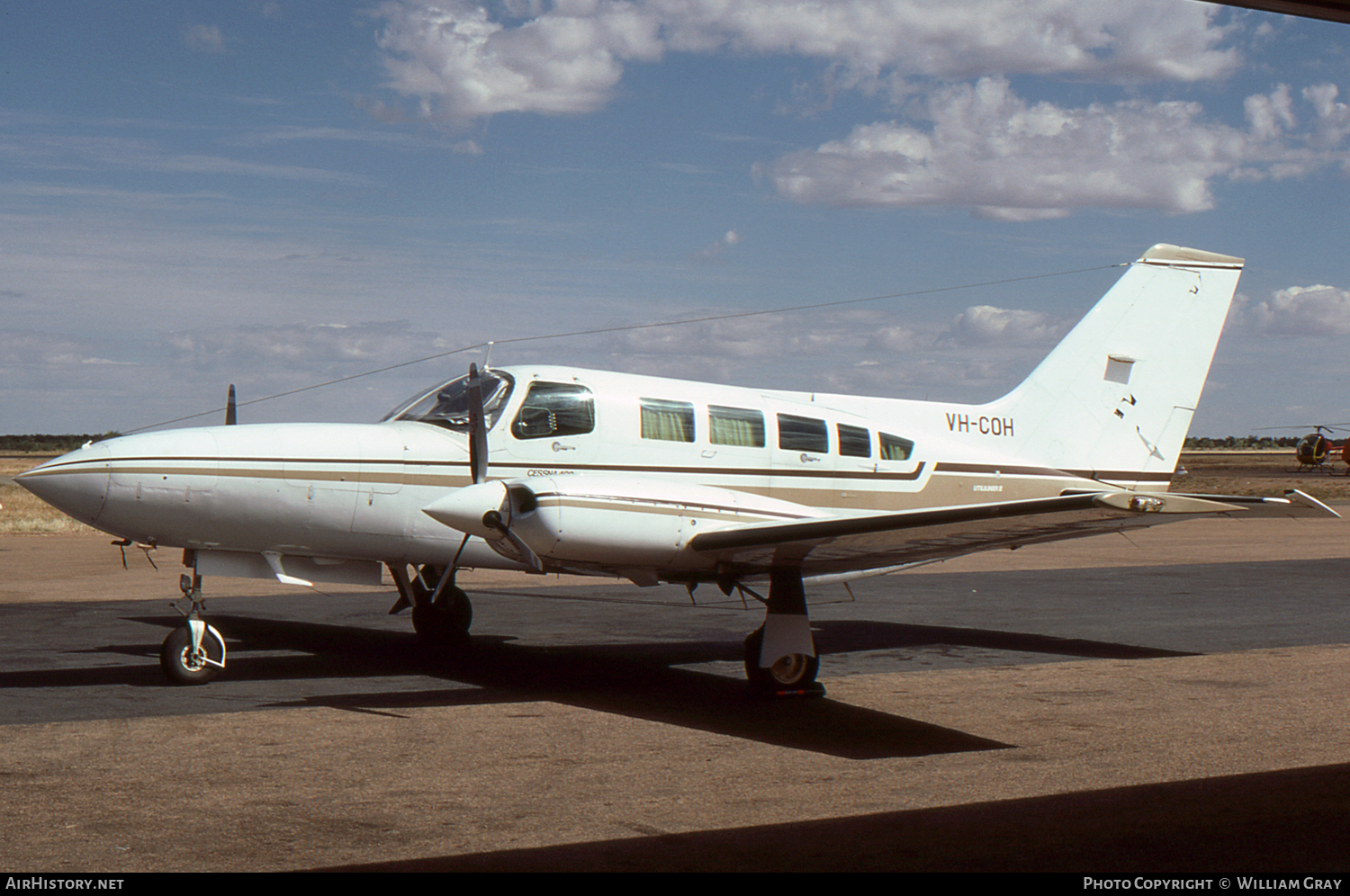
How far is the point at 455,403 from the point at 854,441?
4393 millimetres

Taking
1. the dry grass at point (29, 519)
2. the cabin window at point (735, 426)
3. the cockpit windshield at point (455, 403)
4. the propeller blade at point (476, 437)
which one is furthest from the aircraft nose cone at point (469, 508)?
the dry grass at point (29, 519)

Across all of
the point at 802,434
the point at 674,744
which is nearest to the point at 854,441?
the point at 802,434

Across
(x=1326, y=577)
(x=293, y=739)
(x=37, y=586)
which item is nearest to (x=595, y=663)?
(x=293, y=739)

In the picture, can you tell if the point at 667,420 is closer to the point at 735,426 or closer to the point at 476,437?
the point at 735,426

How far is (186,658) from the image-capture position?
11.4 metres

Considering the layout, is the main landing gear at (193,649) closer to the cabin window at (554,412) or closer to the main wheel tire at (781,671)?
the cabin window at (554,412)

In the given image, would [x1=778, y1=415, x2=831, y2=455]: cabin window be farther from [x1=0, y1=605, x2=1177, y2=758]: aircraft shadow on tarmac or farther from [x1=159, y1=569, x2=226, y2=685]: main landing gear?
[x1=159, y1=569, x2=226, y2=685]: main landing gear

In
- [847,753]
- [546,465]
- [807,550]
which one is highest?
[546,465]

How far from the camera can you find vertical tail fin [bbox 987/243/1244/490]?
583 inches

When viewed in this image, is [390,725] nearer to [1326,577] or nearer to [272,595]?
[272,595]

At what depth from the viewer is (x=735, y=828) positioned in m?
6.71

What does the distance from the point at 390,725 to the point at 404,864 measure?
3.85 metres

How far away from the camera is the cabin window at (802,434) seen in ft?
40.9

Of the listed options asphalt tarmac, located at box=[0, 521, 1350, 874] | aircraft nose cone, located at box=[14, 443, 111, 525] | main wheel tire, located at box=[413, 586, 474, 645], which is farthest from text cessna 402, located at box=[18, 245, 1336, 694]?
asphalt tarmac, located at box=[0, 521, 1350, 874]
